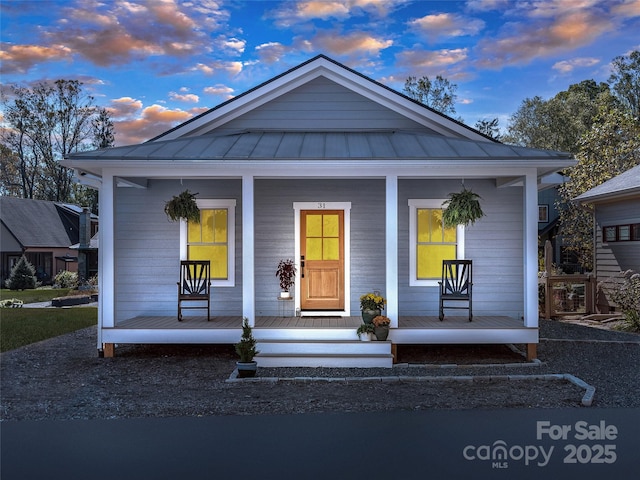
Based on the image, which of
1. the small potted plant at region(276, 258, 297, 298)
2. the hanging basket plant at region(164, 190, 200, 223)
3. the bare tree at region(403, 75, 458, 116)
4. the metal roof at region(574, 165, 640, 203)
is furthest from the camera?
the bare tree at region(403, 75, 458, 116)

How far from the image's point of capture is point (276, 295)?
Answer: 977 centimetres

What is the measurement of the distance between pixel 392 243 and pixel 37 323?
10754 millimetres

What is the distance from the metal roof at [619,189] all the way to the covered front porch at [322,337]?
6.69 metres

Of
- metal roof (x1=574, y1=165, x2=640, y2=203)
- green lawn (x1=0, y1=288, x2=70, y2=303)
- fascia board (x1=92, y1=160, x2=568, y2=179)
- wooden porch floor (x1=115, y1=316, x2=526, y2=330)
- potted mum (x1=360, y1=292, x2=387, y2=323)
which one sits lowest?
green lawn (x1=0, y1=288, x2=70, y2=303)

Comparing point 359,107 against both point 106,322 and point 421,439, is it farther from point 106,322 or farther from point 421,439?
point 421,439

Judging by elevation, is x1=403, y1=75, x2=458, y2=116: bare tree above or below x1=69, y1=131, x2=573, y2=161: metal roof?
above

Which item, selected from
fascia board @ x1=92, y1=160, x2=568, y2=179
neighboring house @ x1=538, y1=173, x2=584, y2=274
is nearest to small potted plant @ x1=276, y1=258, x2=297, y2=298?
fascia board @ x1=92, y1=160, x2=568, y2=179

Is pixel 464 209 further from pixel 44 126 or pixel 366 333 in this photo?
pixel 44 126

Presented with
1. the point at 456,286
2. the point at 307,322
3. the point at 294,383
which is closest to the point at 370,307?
the point at 307,322

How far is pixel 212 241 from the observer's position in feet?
32.3

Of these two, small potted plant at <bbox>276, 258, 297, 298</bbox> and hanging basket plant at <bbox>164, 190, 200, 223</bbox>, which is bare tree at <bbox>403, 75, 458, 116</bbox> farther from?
hanging basket plant at <bbox>164, 190, 200, 223</bbox>

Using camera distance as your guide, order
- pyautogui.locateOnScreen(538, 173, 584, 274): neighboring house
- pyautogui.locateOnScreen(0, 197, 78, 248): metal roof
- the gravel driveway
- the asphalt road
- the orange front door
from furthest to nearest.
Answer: pyautogui.locateOnScreen(0, 197, 78, 248): metal roof, pyautogui.locateOnScreen(538, 173, 584, 274): neighboring house, the orange front door, the gravel driveway, the asphalt road

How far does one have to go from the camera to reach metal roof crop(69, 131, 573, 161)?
803cm

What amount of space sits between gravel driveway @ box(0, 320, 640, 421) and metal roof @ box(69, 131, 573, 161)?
9.83ft
